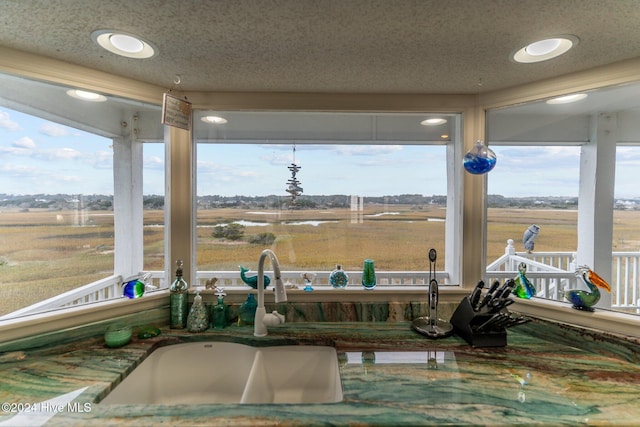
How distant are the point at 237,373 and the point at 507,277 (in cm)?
185

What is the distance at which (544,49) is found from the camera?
112 centimetres

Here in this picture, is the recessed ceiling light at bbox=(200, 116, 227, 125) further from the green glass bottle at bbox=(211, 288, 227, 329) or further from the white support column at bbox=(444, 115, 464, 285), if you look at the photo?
the white support column at bbox=(444, 115, 464, 285)

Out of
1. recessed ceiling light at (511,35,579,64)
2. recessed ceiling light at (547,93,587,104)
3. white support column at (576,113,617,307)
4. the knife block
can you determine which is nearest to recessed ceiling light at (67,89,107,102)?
recessed ceiling light at (511,35,579,64)

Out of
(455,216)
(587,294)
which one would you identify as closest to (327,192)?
(455,216)

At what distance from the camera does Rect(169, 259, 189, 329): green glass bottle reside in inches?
58.5

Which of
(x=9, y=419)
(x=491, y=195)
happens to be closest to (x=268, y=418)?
(x=9, y=419)

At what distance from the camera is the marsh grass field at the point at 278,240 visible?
4.52 ft

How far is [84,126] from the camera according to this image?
1587 mm

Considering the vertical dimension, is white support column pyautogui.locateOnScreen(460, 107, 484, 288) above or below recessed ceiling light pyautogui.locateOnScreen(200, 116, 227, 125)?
below

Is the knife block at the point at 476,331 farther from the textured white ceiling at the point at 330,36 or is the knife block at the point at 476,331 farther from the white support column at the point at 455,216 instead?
the textured white ceiling at the point at 330,36

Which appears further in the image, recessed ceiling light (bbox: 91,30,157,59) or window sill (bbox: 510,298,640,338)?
window sill (bbox: 510,298,640,338)

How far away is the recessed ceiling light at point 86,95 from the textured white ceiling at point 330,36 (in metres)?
0.15

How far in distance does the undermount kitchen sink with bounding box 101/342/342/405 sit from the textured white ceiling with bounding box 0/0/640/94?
133 cm

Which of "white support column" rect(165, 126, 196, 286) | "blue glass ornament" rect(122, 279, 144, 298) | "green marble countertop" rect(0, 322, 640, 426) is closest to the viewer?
"green marble countertop" rect(0, 322, 640, 426)
